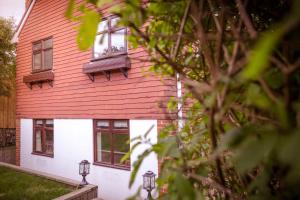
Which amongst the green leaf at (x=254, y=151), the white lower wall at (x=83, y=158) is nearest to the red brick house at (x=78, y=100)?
the white lower wall at (x=83, y=158)

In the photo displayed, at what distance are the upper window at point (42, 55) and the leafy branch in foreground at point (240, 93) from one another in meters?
10.1

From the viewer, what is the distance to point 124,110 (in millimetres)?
7914

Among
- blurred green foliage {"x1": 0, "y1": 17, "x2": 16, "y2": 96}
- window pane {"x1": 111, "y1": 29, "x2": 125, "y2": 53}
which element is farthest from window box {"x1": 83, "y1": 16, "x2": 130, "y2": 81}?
blurred green foliage {"x1": 0, "y1": 17, "x2": 16, "y2": 96}

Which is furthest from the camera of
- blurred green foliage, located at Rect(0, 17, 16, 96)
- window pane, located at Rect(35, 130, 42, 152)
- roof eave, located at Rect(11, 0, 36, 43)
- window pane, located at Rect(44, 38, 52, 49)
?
blurred green foliage, located at Rect(0, 17, 16, 96)

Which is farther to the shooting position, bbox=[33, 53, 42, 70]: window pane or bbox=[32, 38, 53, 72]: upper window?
bbox=[33, 53, 42, 70]: window pane

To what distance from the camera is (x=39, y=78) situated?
35.0 ft

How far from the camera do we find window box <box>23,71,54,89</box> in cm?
1036

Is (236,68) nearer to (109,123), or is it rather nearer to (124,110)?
(124,110)

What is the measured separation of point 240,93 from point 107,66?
7206 mm

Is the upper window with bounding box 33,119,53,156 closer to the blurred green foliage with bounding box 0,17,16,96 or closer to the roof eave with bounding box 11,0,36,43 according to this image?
the roof eave with bounding box 11,0,36,43

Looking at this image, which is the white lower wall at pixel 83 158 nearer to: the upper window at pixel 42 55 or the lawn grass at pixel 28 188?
the lawn grass at pixel 28 188

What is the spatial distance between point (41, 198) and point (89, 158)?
2.13 meters

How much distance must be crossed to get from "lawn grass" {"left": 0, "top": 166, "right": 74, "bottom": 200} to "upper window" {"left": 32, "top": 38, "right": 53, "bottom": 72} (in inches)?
167

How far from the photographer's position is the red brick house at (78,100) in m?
7.60
